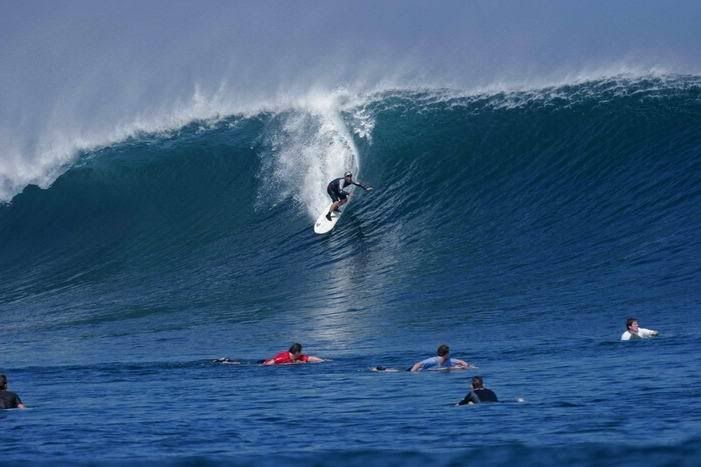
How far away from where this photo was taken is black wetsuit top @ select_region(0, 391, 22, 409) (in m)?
13.7

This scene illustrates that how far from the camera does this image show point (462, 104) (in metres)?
31.7

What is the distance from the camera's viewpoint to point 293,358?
53.9 feet

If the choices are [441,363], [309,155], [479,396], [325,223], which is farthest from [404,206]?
[479,396]

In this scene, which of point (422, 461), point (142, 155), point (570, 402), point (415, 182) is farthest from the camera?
point (142, 155)

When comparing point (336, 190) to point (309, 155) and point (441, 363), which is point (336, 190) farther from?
point (441, 363)

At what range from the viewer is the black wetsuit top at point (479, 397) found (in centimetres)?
1252

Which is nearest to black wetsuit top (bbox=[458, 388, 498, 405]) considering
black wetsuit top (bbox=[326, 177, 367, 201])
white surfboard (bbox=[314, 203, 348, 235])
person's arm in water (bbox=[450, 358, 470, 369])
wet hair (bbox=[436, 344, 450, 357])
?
person's arm in water (bbox=[450, 358, 470, 369])

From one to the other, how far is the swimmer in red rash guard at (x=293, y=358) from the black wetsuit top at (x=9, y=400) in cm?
375

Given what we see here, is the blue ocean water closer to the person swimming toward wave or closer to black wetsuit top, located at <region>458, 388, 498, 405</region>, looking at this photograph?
black wetsuit top, located at <region>458, 388, 498, 405</region>

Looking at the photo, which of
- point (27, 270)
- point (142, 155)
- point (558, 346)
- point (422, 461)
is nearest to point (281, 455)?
point (422, 461)

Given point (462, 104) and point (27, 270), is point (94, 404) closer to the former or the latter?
point (27, 270)

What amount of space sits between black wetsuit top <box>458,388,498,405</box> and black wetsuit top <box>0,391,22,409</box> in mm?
4755

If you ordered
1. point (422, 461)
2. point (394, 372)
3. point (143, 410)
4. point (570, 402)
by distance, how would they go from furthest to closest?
point (394, 372), point (143, 410), point (570, 402), point (422, 461)

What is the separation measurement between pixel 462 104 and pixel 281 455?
74.3ft
